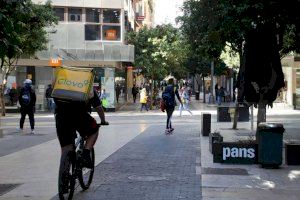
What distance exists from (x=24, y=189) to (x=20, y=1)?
2.84 metres

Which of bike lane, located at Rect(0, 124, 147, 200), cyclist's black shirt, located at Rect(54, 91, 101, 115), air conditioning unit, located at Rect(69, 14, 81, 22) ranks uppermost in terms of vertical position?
air conditioning unit, located at Rect(69, 14, 81, 22)

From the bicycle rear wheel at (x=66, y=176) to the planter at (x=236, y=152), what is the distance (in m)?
4.32

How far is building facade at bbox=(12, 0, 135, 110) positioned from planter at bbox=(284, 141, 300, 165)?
25.1 meters

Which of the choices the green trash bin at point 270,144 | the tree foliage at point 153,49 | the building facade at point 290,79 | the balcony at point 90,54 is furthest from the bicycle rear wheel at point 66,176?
the tree foliage at point 153,49

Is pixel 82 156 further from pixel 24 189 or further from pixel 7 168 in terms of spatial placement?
pixel 7 168

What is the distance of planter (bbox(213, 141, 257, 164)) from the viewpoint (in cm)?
1120

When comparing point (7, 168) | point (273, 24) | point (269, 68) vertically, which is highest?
point (273, 24)

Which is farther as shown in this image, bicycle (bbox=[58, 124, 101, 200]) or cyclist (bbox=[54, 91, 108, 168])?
cyclist (bbox=[54, 91, 108, 168])

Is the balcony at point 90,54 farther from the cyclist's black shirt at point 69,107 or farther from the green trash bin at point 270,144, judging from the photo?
the cyclist's black shirt at point 69,107

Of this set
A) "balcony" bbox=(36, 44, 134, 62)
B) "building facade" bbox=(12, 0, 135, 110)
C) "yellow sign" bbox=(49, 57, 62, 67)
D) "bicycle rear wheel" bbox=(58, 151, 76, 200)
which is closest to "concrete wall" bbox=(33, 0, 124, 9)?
"building facade" bbox=(12, 0, 135, 110)

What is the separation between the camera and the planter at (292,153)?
11.0m

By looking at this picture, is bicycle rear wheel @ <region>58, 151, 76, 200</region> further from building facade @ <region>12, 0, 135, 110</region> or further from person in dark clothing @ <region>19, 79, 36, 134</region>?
building facade @ <region>12, 0, 135, 110</region>

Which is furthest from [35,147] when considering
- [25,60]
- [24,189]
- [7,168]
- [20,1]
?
[25,60]

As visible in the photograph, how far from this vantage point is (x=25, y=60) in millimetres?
35375
